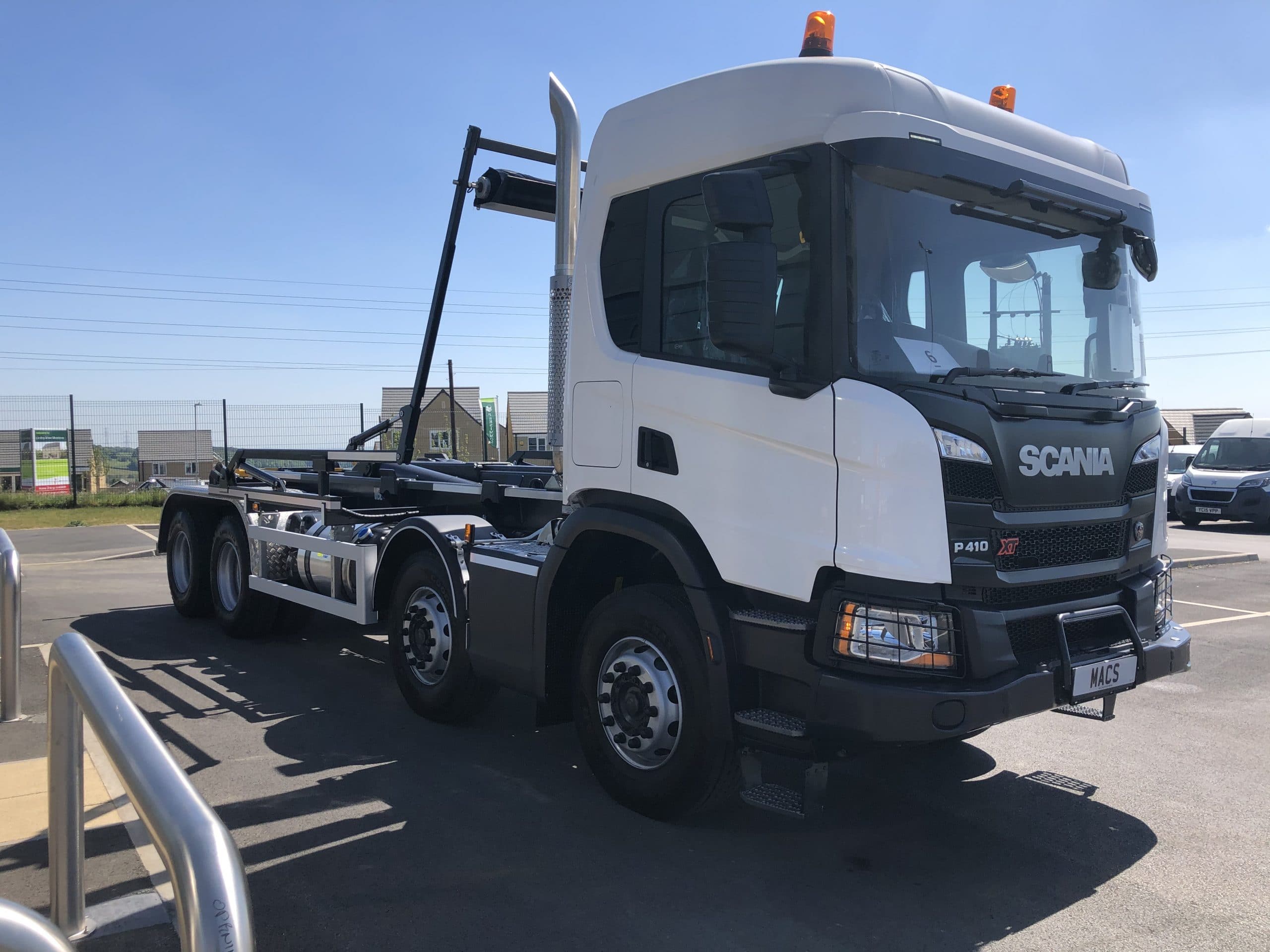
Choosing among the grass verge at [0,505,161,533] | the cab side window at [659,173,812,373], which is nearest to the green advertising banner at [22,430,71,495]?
the grass verge at [0,505,161,533]

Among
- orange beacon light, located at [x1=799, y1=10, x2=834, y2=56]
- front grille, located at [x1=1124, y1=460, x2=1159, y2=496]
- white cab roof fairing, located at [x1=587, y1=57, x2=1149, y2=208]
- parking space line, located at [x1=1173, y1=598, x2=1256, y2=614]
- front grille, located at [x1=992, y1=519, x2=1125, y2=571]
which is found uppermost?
orange beacon light, located at [x1=799, y1=10, x2=834, y2=56]

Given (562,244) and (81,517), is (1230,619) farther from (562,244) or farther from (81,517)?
(81,517)

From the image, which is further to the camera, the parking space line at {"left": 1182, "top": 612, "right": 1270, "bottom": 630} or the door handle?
the parking space line at {"left": 1182, "top": 612, "right": 1270, "bottom": 630}

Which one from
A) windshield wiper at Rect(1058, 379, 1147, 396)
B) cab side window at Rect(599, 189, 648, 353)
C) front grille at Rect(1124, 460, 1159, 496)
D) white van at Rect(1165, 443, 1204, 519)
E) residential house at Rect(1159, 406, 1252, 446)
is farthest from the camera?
residential house at Rect(1159, 406, 1252, 446)

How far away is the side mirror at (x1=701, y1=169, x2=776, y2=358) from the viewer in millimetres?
3672

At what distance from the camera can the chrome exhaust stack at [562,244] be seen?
562cm

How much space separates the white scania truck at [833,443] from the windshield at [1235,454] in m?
19.5

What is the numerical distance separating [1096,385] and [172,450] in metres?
30.7

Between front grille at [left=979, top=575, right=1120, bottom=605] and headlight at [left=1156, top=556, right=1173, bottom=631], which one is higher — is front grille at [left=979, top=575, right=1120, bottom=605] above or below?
above

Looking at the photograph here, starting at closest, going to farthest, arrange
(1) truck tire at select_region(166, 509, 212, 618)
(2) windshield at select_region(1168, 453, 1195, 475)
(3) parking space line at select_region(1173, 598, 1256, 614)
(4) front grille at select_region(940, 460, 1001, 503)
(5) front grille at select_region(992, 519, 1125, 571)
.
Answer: (4) front grille at select_region(940, 460, 1001, 503) → (5) front grille at select_region(992, 519, 1125, 571) → (1) truck tire at select_region(166, 509, 212, 618) → (3) parking space line at select_region(1173, 598, 1256, 614) → (2) windshield at select_region(1168, 453, 1195, 475)

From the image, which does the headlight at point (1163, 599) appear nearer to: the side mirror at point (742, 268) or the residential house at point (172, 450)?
the side mirror at point (742, 268)

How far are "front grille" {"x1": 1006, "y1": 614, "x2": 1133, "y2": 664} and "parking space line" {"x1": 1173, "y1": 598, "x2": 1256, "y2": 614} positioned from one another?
739cm

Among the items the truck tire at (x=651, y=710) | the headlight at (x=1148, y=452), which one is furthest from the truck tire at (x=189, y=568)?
the headlight at (x=1148, y=452)

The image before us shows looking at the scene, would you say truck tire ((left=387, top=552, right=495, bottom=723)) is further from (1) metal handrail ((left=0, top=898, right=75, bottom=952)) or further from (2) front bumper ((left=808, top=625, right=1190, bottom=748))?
(1) metal handrail ((left=0, top=898, right=75, bottom=952))
